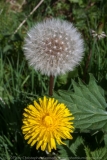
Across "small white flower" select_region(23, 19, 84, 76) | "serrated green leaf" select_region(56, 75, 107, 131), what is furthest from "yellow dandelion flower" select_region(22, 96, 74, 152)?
"small white flower" select_region(23, 19, 84, 76)

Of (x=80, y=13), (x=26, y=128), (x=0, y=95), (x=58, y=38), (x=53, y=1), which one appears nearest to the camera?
(x=26, y=128)

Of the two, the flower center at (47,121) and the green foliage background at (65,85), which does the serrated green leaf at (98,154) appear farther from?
the flower center at (47,121)

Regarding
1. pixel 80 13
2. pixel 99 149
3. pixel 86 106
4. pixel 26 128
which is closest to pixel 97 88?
pixel 86 106

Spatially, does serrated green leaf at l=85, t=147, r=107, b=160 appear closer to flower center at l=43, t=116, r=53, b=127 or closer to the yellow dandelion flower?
the yellow dandelion flower

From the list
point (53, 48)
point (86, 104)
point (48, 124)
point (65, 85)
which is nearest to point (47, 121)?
point (48, 124)

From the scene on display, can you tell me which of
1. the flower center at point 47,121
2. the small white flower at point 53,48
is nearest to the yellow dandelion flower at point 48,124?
the flower center at point 47,121

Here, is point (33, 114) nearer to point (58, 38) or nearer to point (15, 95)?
point (58, 38)

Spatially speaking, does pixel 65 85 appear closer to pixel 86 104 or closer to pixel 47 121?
pixel 86 104
